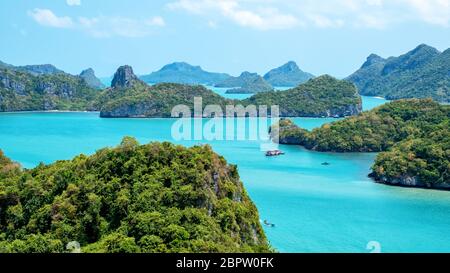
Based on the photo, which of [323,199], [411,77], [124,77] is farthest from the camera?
[411,77]

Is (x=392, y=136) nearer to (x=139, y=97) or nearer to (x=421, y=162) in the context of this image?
(x=421, y=162)

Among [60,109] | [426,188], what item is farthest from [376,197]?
[60,109]

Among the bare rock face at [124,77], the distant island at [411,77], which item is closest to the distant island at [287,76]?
the distant island at [411,77]

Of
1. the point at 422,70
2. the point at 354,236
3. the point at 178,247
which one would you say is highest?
the point at 422,70

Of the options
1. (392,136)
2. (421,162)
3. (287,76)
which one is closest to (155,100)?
(392,136)

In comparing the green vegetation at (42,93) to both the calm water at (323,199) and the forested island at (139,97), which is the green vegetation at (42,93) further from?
the calm water at (323,199)
